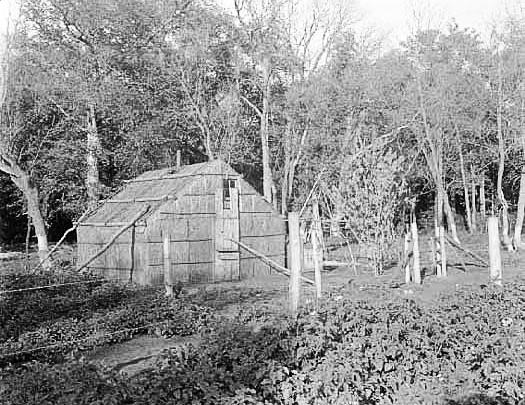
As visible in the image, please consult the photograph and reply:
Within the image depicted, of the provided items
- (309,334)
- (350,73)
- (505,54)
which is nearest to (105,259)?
(309,334)

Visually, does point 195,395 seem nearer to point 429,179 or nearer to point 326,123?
point 326,123

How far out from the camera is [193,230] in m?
14.5

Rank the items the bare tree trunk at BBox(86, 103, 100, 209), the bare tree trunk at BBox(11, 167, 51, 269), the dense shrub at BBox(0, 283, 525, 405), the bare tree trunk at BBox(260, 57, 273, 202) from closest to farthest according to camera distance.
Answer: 1. the dense shrub at BBox(0, 283, 525, 405)
2. the bare tree trunk at BBox(11, 167, 51, 269)
3. the bare tree trunk at BBox(86, 103, 100, 209)
4. the bare tree trunk at BBox(260, 57, 273, 202)

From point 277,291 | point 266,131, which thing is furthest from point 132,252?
point 266,131

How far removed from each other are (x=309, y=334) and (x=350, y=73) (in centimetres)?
2041

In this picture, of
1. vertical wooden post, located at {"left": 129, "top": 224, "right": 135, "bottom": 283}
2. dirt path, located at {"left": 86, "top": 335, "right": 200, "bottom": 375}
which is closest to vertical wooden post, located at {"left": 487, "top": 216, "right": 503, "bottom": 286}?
dirt path, located at {"left": 86, "top": 335, "right": 200, "bottom": 375}

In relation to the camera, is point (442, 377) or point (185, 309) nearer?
point (442, 377)

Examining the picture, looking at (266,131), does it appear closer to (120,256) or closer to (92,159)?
(92,159)

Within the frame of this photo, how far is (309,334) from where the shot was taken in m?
5.19

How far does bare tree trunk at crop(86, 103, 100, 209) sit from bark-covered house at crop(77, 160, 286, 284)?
4062 millimetres

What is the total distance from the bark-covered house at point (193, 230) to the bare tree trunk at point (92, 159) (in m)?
4.06

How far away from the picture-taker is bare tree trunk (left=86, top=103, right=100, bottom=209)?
65.9 ft

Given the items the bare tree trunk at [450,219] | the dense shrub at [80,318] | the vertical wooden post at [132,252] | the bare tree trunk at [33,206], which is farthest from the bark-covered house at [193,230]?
the bare tree trunk at [450,219]

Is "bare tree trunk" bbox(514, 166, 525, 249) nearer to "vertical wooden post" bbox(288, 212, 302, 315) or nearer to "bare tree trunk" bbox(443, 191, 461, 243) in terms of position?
"bare tree trunk" bbox(443, 191, 461, 243)
